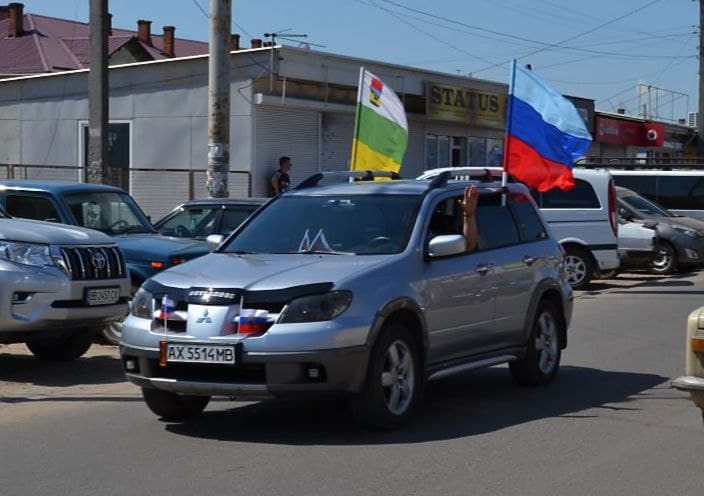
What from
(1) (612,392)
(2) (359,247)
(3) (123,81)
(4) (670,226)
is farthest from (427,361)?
(3) (123,81)

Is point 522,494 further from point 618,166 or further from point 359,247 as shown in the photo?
point 618,166

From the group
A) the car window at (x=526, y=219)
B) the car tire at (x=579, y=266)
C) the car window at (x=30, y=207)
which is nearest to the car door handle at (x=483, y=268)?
the car window at (x=526, y=219)

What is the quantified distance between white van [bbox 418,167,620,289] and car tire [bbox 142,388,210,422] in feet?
40.1

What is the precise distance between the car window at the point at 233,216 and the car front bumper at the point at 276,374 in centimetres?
670

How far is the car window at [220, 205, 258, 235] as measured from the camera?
47.5 ft

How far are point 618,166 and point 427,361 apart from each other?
70.2 ft

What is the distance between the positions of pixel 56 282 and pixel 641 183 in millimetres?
19613

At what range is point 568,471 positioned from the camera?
23.0ft

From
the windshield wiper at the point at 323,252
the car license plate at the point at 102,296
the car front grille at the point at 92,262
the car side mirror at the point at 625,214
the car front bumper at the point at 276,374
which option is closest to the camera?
the car front bumper at the point at 276,374

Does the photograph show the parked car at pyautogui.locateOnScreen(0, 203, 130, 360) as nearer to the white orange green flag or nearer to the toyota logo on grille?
the toyota logo on grille

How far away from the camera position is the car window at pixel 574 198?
2011cm

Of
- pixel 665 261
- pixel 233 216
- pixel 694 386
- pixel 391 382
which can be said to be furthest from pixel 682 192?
pixel 694 386

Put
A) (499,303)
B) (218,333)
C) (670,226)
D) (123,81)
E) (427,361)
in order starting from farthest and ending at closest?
(123,81), (670,226), (499,303), (427,361), (218,333)

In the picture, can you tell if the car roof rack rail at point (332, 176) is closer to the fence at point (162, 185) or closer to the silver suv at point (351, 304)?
the silver suv at point (351, 304)
